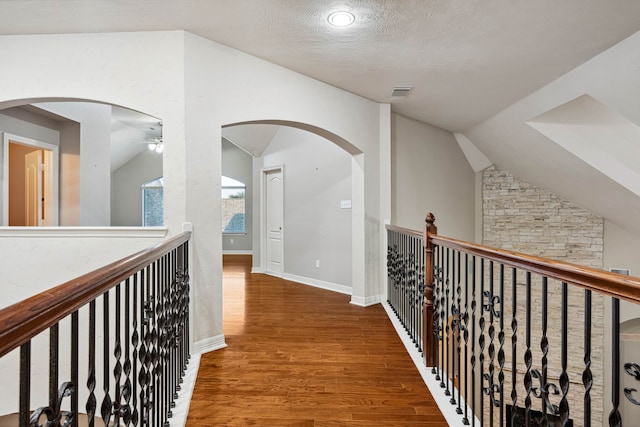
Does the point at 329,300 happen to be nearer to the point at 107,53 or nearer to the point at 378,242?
the point at 378,242

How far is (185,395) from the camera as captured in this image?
97.3 inches

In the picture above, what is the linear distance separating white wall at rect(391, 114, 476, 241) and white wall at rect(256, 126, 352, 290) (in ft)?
2.67

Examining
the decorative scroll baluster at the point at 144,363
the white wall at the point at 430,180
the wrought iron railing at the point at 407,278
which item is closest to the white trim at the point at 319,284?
the wrought iron railing at the point at 407,278

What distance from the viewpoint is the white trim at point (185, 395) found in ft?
7.25

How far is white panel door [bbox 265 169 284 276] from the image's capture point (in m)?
7.16

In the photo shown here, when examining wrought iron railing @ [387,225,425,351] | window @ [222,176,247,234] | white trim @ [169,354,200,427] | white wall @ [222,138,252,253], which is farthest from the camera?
window @ [222,176,247,234]

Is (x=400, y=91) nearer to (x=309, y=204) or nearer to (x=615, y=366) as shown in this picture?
(x=309, y=204)

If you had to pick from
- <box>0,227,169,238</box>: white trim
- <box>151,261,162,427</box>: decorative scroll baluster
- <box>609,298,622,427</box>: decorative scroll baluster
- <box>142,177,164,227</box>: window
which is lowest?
<box>151,261,162,427</box>: decorative scroll baluster

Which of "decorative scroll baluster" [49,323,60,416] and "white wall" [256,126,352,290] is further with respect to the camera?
"white wall" [256,126,352,290]

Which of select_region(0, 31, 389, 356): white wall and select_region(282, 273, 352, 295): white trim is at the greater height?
select_region(0, 31, 389, 356): white wall

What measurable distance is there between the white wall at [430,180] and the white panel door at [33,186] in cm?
518

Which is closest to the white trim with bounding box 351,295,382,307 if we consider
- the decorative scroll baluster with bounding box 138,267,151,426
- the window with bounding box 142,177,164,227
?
the decorative scroll baluster with bounding box 138,267,151,426

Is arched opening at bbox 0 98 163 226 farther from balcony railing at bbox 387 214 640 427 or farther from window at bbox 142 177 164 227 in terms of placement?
window at bbox 142 177 164 227

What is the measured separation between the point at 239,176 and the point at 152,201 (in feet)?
8.64
